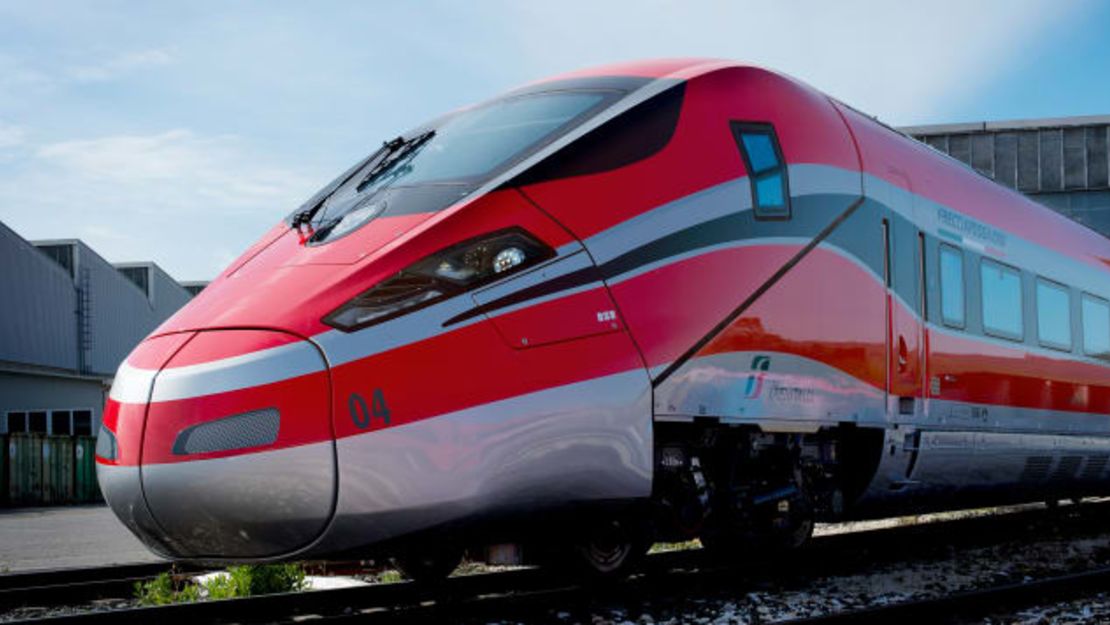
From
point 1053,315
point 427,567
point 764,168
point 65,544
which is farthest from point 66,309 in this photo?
point 764,168

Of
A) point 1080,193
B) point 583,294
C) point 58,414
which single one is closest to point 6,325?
point 58,414

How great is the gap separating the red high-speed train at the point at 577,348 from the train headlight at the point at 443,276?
0.01m

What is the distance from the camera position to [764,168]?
6.38 meters

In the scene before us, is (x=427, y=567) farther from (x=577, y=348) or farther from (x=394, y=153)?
(x=394, y=153)

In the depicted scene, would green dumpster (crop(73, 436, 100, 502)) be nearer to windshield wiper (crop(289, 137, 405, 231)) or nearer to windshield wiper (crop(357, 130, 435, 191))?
windshield wiper (crop(289, 137, 405, 231))

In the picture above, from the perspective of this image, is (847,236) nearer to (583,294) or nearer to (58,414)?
(583,294)

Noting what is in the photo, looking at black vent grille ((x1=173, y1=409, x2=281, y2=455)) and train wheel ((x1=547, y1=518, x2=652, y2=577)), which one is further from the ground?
black vent grille ((x1=173, y1=409, x2=281, y2=455))

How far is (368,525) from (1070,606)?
4.15 metres

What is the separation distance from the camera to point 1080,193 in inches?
1236

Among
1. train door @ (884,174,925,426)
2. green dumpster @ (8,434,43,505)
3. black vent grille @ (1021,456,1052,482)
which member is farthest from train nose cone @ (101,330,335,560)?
green dumpster @ (8,434,43,505)

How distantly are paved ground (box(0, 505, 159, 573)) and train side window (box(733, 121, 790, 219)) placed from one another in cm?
605

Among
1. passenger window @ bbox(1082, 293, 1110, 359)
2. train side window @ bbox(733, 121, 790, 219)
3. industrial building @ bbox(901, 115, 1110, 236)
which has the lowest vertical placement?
passenger window @ bbox(1082, 293, 1110, 359)

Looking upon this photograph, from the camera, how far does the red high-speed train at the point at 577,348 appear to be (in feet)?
15.6

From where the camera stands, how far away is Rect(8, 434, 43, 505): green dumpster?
28.5 metres
